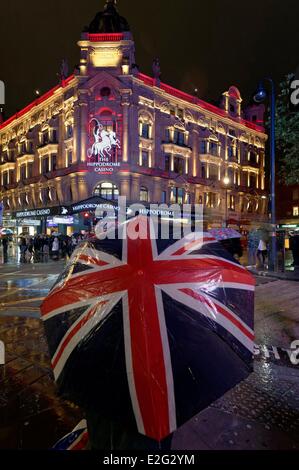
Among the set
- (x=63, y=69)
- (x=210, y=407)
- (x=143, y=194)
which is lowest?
(x=210, y=407)

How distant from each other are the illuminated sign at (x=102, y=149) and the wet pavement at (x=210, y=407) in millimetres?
25261

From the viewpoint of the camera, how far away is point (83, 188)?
1195 inches

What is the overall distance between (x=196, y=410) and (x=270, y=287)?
981cm

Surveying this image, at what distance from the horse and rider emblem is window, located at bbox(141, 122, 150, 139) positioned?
3.74 meters

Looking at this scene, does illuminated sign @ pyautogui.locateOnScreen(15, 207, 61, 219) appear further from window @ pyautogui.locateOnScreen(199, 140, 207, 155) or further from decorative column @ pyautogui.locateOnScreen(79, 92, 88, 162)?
window @ pyautogui.locateOnScreen(199, 140, 207, 155)

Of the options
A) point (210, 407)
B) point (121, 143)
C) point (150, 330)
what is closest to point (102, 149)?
point (121, 143)

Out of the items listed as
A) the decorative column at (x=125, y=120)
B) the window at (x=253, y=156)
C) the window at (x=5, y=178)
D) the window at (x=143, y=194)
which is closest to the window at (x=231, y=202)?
the window at (x=253, y=156)

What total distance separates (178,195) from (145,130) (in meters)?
8.56

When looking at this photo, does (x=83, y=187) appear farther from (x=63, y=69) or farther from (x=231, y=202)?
(x=231, y=202)

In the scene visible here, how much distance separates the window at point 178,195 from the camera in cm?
3531

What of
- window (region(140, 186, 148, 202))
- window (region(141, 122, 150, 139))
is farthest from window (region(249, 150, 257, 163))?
window (region(140, 186, 148, 202))

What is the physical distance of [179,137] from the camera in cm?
3647
